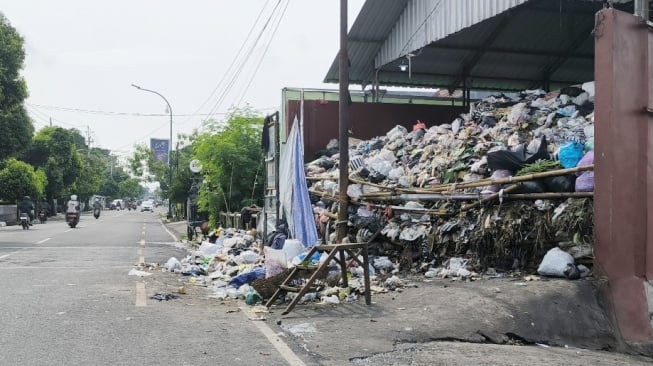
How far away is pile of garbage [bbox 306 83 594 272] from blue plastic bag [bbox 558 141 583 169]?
13 millimetres

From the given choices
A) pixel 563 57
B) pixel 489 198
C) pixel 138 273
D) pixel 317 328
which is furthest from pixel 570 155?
pixel 563 57

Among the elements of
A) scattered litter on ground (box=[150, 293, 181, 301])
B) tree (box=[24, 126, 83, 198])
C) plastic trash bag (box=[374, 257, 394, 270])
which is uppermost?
tree (box=[24, 126, 83, 198])

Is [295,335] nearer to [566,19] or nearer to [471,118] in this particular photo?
[471,118]

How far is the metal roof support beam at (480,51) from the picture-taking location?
15.2 meters

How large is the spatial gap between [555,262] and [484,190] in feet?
5.37

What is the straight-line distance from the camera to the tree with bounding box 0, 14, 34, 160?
62.8ft

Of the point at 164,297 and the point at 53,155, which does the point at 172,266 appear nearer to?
the point at 164,297

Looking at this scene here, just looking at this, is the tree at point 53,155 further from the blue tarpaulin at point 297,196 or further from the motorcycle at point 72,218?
the blue tarpaulin at point 297,196

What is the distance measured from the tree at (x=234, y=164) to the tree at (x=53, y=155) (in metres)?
28.8

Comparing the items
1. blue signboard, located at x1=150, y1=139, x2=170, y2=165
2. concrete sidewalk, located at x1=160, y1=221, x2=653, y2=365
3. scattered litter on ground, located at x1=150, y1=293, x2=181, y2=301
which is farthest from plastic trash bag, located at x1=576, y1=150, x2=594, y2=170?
blue signboard, located at x1=150, y1=139, x2=170, y2=165

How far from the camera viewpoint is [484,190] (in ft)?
27.3

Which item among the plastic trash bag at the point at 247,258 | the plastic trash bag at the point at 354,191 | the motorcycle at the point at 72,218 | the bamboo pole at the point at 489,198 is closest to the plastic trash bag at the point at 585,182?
the bamboo pole at the point at 489,198

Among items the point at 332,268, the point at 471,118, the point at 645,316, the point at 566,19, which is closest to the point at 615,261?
the point at 645,316

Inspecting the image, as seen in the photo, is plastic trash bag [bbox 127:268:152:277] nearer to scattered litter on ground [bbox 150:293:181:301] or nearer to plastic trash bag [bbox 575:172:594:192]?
scattered litter on ground [bbox 150:293:181:301]
